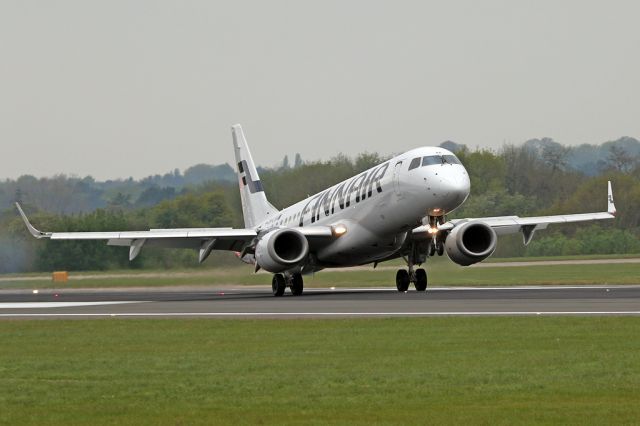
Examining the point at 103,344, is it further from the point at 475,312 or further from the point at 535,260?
the point at 535,260

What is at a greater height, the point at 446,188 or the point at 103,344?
the point at 446,188

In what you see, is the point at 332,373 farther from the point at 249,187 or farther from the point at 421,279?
the point at 249,187

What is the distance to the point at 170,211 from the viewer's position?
255ft

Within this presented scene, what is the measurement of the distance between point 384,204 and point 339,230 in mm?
2818

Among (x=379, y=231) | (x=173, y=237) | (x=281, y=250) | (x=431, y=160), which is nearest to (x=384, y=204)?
(x=379, y=231)

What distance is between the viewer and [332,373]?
716 inches

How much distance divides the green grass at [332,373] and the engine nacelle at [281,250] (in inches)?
682

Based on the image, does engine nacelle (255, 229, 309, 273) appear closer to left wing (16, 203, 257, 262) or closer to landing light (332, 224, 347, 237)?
landing light (332, 224, 347, 237)

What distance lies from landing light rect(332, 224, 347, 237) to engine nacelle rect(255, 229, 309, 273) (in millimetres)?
1242

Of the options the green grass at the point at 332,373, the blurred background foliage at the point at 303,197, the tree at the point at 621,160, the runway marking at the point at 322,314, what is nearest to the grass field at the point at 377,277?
the blurred background foliage at the point at 303,197

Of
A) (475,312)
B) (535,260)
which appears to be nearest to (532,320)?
(475,312)

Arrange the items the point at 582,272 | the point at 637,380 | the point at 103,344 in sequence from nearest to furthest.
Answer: the point at 637,380
the point at 103,344
the point at 582,272

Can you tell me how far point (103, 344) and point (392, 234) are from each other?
22.1m

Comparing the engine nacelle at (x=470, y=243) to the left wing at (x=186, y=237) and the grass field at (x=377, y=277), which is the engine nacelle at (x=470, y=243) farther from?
the left wing at (x=186, y=237)
